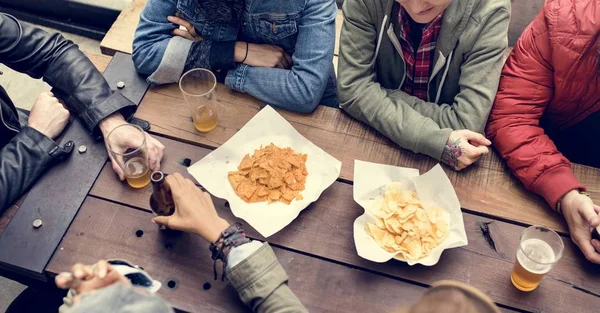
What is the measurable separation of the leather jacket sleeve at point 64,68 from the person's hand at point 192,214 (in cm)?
49

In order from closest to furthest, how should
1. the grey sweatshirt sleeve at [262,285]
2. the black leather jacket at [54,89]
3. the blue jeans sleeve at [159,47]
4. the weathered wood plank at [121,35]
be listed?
the grey sweatshirt sleeve at [262,285], the black leather jacket at [54,89], the blue jeans sleeve at [159,47], the weathered wood plank at [121,35]

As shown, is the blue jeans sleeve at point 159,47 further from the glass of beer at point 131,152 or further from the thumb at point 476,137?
the thumb at point 476,137

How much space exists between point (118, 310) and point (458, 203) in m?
1.14

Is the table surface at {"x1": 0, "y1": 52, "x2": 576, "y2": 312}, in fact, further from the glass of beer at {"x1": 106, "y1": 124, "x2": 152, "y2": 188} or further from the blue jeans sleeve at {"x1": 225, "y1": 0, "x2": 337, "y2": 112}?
the blue jeans sleeve at {"x1": 225, "y1": 0, "x2": 337, "y2": 112}

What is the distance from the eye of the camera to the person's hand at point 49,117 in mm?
2018

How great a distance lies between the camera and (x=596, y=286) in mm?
1689

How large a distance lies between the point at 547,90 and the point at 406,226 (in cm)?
75

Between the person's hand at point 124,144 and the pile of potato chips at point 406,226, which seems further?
the person's hand at point 124,144

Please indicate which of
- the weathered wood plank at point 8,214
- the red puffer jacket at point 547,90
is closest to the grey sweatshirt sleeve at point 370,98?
the red puffer jacket at point 547,90

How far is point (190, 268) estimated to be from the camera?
174 cm

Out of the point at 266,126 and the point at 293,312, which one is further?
the point at 266,126

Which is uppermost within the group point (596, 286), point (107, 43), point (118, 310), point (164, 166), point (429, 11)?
point (429, 11)

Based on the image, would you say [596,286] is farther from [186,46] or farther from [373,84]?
[186,46]

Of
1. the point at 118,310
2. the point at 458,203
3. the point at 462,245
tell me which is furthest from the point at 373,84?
the point at 118,310
